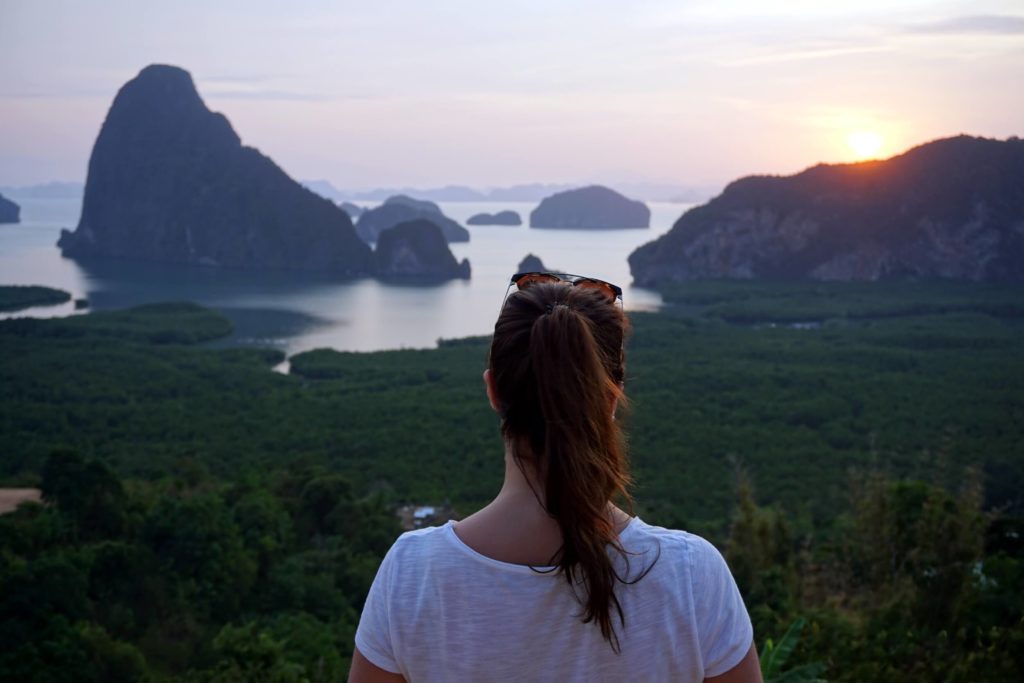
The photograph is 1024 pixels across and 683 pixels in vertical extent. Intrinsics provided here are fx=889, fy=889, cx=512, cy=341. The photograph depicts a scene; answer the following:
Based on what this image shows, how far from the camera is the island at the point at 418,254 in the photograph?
51156 mm

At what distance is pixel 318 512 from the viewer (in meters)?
9.13

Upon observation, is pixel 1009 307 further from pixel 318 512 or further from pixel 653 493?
pixel 318 512

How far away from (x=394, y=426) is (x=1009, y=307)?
2440 cm

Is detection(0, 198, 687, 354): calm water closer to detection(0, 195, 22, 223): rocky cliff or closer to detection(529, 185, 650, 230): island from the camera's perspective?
detection(0, 195, 22, 223): rocky cliff

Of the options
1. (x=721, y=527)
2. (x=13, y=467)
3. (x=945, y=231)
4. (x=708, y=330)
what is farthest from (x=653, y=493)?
(x=945, y=231)

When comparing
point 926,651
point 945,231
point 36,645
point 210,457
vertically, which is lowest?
point 210,457

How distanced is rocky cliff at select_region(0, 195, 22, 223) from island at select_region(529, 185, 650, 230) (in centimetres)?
4845

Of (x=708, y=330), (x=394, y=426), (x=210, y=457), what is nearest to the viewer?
(x=210, y=457)

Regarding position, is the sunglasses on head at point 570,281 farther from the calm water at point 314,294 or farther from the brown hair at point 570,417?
the calm water at point 314,294

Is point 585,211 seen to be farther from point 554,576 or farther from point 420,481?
point 554,576

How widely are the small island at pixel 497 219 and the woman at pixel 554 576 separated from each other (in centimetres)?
10542

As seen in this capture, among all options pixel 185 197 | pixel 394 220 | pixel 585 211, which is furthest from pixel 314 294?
pixel 585 211

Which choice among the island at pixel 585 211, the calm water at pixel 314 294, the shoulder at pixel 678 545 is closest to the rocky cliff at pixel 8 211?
the calm water at pixel 314 294

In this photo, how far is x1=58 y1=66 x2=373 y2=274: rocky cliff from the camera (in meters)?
58.1
